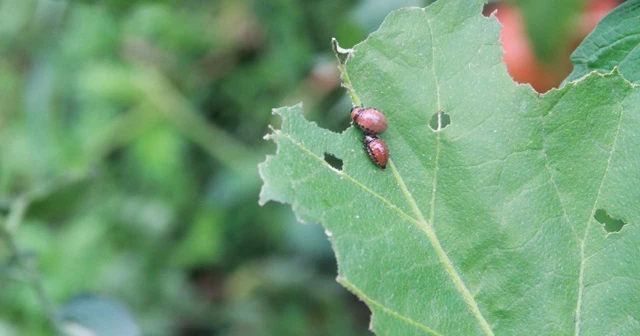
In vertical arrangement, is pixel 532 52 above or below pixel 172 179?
below

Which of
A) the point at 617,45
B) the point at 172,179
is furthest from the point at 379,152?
the point at 172,179

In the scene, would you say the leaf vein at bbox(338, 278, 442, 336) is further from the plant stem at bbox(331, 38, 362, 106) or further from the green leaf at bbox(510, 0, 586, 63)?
the green leaf at bbox(510, 0, 586, 63)

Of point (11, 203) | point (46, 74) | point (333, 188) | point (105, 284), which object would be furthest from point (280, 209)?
point (333, 188)

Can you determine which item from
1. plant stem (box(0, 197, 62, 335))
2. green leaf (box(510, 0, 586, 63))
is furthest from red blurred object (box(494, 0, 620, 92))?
plant stem (box(0, 197, 62, 335))

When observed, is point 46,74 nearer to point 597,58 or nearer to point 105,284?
point 105,284

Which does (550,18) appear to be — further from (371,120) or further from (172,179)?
(172,179)

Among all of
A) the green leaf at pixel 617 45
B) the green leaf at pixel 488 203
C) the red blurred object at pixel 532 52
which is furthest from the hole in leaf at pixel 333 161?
the red blurred object at pixel 532 52
